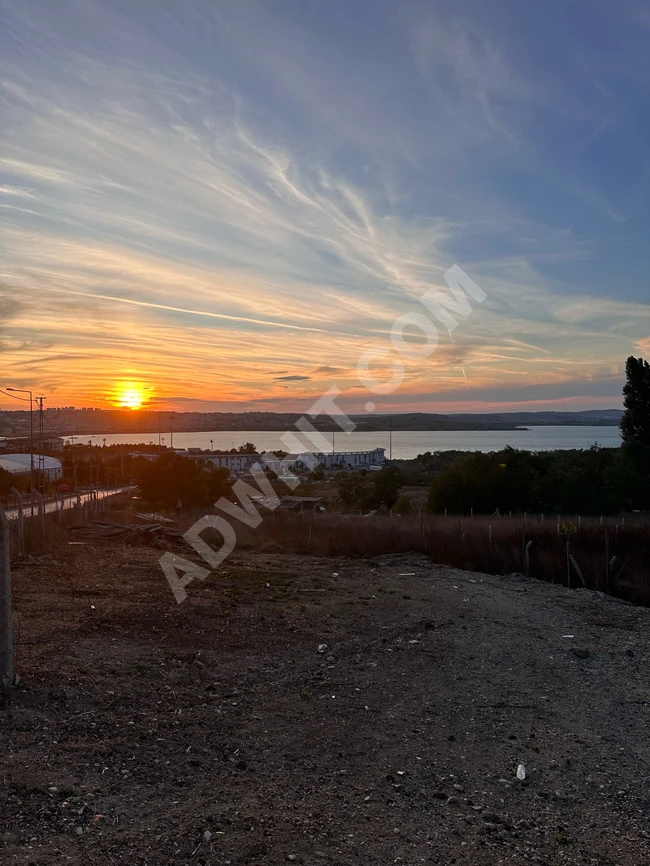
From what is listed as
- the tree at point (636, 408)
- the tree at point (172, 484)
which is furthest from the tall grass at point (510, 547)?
the tree at point (636, 408)

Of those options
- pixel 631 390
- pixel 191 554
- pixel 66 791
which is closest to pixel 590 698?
pixel 66 791

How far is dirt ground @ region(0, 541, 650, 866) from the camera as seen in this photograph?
3.73 metres

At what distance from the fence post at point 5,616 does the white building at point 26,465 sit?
52.9 m

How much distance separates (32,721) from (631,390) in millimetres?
49724

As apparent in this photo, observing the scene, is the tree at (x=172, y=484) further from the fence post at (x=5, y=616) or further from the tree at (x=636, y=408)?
the fence post at (x=5, y=616)

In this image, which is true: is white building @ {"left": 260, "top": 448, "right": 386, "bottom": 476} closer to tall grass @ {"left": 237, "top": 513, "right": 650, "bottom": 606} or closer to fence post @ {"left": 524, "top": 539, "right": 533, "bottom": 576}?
tall grass @ {"left": 237, "top": 513, "right": 650, "bottom": 606}

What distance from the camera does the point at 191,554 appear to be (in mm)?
14484

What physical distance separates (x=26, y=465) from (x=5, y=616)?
60914 mm

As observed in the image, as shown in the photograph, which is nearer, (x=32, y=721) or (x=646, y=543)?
(x=32, y=721)

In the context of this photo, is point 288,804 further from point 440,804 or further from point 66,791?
point 66,791

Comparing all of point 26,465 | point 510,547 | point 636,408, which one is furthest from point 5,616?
point 26,465

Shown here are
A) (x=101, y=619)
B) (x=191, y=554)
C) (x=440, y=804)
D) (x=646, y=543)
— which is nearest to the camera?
(x=440, y=804)

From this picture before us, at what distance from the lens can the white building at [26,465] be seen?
5624cm

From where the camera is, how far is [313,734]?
5.27 m
